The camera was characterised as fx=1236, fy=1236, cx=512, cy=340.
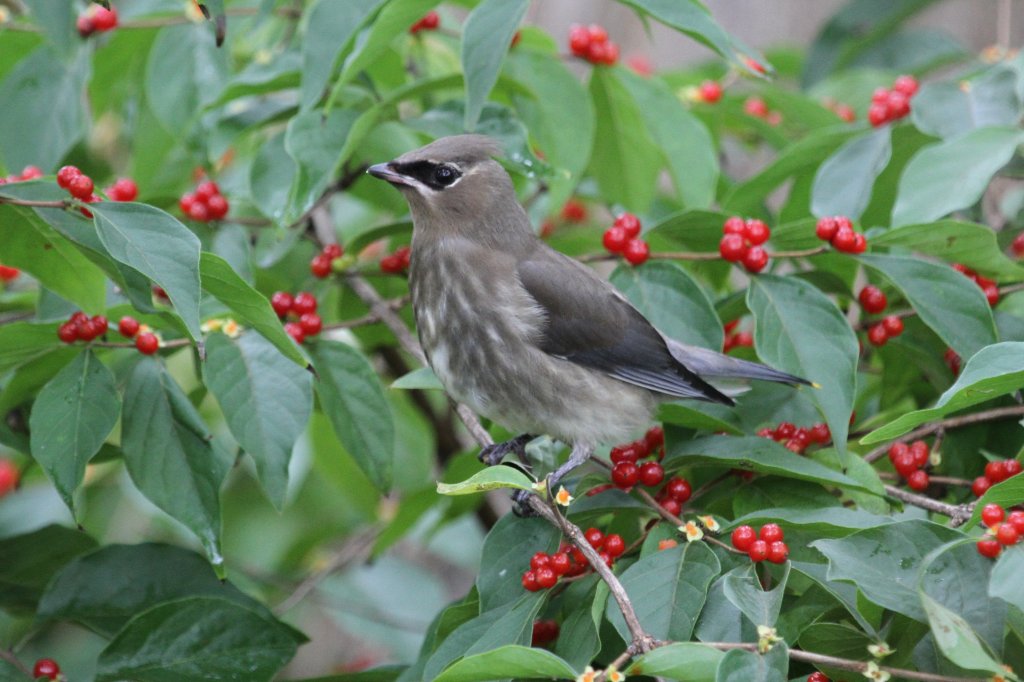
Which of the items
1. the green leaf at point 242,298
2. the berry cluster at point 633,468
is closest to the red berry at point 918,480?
the berry cluster at point 633,468

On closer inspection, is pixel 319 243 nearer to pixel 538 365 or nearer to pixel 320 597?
pixel 538 365

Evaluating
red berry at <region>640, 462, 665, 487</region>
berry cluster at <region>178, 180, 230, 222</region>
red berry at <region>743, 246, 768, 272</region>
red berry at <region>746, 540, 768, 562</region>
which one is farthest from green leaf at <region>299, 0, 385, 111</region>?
red berry at <region>746, 540, 768, 562</region>

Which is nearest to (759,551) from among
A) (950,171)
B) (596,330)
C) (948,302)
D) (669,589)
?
(669,589)

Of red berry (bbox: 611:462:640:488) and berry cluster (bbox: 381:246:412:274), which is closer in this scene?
red berry (bbox: 611:462:640:488)

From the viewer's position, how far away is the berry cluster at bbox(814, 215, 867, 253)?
316cm

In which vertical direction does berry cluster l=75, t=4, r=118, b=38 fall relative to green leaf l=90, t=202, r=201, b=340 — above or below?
below

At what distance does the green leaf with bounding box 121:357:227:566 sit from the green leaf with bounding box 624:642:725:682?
1160 millimetres

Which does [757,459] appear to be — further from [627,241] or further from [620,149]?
[620,149]

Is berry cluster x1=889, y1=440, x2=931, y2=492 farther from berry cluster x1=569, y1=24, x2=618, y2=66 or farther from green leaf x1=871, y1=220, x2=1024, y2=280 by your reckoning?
berry cluster x1=569, y1=24, x2=618, y2=66

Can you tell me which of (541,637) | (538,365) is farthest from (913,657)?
(538,365)

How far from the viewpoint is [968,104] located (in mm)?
3730

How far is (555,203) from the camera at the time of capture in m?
3.77

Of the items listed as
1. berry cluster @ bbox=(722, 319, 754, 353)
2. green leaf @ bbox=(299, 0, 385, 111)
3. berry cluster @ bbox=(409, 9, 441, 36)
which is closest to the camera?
green leaf @ bbox=(299, 0, 385, 111)

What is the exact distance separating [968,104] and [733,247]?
1.02 m
